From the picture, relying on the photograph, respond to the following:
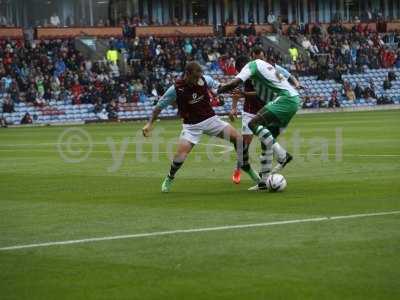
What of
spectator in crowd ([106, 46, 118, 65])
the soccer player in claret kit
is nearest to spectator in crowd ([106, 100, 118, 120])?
spectator in crowd ([106, 46, 118, 65])

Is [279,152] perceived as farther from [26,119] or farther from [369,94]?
[369,94]

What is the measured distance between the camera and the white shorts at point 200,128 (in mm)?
16625

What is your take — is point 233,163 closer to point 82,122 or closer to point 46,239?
point 46,239

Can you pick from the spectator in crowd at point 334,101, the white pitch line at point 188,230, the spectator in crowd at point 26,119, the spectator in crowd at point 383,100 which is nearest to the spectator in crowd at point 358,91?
the spectator in crowd at point 383,100

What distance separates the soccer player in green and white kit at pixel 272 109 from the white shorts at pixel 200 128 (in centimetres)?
70

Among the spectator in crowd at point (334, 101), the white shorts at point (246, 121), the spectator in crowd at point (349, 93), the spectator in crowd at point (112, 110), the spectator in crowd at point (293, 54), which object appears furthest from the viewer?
the spectator in crowd at point (293, 54)

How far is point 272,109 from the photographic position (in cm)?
1625

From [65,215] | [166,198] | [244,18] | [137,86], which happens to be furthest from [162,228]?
[244,18]

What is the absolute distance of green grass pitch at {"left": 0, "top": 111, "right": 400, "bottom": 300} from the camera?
8.39 meters

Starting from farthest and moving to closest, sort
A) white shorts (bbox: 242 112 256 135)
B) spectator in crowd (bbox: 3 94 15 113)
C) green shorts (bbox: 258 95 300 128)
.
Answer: spectator in crowd (bbox: 3 94 15 113) < white shorts (bbox: 242 112 256 135) < green shorts (bbox: 258 95 300 128)

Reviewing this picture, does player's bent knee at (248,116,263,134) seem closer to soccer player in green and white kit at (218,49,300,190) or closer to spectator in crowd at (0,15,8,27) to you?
soccer player in green and white kit at (218,49,300,190)

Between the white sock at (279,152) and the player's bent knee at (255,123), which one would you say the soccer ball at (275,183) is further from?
the player's bent knee at (255,123)

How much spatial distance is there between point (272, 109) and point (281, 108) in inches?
5.7

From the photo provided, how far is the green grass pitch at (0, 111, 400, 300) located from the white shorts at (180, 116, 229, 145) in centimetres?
85
